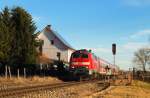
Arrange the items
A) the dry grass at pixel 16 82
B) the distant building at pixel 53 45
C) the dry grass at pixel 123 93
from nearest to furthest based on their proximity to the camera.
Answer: the dry grass at pixel 123 93, the dry grass at pixel 16 82, the distant building at pixel 53 45

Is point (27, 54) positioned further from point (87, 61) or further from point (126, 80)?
point (126, 80)

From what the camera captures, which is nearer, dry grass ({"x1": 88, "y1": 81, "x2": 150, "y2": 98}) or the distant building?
dry grass ({"x1": 88, "y1": 81, "x2": 150, "y2": 98})

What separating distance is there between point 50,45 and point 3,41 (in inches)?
2187

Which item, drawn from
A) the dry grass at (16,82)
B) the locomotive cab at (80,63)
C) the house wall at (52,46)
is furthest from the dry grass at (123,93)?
the house wall at (52,46)

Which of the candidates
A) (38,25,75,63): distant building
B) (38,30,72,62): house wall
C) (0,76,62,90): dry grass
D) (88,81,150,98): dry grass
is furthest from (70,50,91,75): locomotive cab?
(38,30,72,62): house wall

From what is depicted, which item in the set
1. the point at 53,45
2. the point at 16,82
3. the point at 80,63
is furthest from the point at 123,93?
the point at 53,45

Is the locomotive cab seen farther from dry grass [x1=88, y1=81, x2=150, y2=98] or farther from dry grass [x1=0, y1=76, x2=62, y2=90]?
dry grass [x1=88, y1=81, x2=150, y2=98]

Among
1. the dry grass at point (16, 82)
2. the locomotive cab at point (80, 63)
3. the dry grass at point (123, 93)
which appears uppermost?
the locomotive cab at point (80, 63)

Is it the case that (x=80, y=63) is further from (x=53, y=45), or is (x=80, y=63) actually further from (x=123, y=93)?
(x=53, y=45)

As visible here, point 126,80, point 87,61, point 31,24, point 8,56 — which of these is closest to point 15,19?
point 31,24

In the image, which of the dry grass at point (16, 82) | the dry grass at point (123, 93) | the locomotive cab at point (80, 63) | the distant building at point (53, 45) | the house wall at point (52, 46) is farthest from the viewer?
the house wall at point (52, 46)

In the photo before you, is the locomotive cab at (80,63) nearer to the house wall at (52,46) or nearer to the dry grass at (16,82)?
the dry grass at (16,82)

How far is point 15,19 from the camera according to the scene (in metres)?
59.7

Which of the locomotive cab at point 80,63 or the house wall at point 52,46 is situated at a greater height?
the house wall at point 52,46
